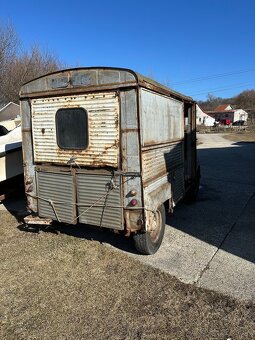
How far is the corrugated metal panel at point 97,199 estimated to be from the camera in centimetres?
451

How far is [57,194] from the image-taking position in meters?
5.03

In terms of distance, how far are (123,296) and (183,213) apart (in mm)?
3496

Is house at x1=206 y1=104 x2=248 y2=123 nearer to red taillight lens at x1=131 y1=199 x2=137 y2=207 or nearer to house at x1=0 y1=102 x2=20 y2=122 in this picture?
house at x1=0 y1=102 x2=20 y2=122

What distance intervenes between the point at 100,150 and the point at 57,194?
3.64ft

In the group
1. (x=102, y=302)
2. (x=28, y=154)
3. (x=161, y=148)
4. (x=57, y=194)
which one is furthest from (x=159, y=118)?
(x=102, y=302)

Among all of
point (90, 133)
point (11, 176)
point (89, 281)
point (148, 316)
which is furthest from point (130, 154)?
point (11, 176)

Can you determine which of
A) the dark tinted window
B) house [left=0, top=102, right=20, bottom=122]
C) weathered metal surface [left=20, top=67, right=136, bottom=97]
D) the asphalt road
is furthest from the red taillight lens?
house [left=0, top=102, right=20, bottom=122]

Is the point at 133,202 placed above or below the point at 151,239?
above

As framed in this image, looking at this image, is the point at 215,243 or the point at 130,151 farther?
the point at 215,243

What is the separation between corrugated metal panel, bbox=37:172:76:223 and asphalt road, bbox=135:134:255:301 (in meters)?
1.30

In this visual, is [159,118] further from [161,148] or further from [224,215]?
[224,215]

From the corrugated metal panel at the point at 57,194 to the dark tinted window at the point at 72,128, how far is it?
1.65 ft

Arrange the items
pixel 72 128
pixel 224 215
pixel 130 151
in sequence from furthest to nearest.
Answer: pixel 224 215 < pixel 72 128 < pixel 130 151

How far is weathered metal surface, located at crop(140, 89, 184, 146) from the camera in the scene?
14.4 ft
